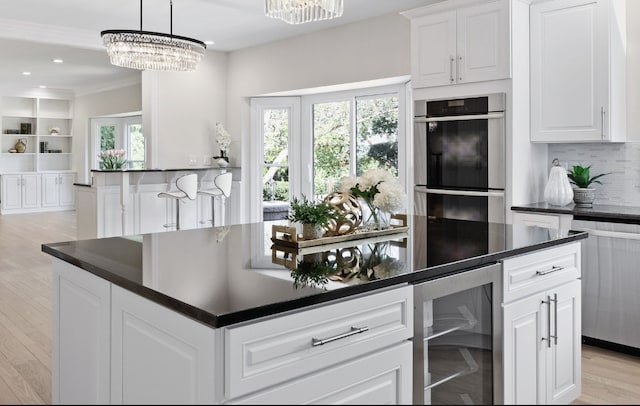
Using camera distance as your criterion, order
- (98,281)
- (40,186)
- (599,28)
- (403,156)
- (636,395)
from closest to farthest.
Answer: (98,281) → (636,395) → (599,28) → (403,156) → (40,186)

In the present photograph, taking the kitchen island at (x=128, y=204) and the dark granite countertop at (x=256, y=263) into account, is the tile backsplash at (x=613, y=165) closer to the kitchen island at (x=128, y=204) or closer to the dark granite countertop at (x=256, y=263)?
the dark granite countertop at (x=256, y=263)

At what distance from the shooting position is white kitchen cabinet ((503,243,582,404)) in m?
2.09

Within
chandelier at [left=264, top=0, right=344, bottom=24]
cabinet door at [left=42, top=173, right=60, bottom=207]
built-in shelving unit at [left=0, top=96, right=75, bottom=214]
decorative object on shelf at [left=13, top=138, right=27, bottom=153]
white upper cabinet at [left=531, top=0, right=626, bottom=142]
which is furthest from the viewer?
cabinet door at [left=42, top=173, right=60, bottom=207]

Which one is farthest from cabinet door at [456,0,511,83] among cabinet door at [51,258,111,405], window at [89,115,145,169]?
window at [89,115,145,169]

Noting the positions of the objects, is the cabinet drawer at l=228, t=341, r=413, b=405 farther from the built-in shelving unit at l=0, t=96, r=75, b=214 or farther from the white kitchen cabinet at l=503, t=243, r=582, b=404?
the built-in shelving unit at l=0, t=96, r=75, b=214

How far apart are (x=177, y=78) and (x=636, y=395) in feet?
19.6

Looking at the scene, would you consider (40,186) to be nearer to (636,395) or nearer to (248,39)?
(248,39)

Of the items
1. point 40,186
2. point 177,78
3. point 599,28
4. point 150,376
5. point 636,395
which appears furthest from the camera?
point 40,186

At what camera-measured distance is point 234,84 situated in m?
7.31

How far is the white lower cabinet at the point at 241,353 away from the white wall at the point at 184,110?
5.23 m

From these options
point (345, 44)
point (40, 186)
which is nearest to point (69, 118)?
point (40, 186)

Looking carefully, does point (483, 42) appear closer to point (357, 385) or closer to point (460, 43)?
point (460, 43)

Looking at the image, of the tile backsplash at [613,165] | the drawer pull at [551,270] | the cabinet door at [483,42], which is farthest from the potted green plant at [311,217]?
the tile backsplash at [613,165]

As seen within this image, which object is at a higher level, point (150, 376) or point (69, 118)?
point (69, 118)
